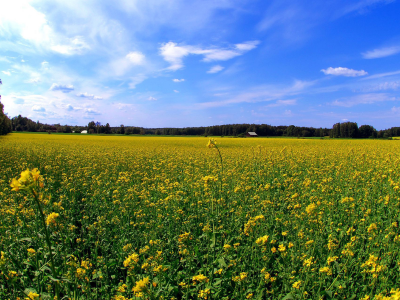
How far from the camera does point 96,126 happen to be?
305 ft

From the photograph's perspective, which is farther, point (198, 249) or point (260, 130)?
point (260, 130)

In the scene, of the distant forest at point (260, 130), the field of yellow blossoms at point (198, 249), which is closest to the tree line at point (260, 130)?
the distant forest at point (260, 130)

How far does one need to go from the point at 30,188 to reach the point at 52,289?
7.43 feet

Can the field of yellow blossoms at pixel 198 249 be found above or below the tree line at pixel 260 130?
below

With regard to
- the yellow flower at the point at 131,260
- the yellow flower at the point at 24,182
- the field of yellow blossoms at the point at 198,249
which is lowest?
the field of yellow blossoms at the point at 198,249

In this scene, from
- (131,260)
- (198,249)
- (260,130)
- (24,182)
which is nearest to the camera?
(24,182)

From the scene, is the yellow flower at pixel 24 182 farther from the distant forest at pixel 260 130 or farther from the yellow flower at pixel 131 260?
the distant forest at pixel 260 130

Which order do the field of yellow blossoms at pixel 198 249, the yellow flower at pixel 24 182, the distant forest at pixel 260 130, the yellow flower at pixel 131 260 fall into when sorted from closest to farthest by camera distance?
1. the yellow flower at pixel 24 182
2. the yellow flower at pixel 131 260
3. the field of yellow blossoms at pixel 198 249
4. the distant forest at pixel 260 130

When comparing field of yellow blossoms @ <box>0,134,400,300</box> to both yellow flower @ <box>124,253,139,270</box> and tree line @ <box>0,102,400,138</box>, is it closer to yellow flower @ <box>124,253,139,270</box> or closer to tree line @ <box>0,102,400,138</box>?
yellow flower @ <box>124,253,139,270</box>

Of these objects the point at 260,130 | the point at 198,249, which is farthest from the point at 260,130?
the point at 198,249

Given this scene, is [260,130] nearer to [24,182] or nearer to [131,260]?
[131,260]

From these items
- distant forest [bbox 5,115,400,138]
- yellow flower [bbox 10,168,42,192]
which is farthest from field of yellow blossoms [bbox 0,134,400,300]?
distant forest [bbox 5,115,400,138]

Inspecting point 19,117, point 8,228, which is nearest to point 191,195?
point 8,228

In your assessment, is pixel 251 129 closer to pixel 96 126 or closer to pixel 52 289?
pixel 96 126
